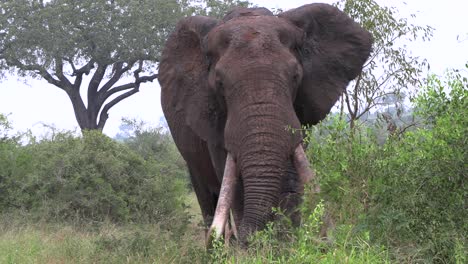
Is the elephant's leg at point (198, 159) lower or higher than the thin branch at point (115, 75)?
lower

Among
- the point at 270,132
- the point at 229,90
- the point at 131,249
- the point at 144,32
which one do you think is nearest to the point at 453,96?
the point at 270,132

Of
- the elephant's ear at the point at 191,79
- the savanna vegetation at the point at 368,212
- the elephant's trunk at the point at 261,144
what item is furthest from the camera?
the elephant's ear at the point at 191,79

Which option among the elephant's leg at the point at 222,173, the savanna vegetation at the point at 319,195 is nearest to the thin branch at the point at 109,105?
the savanna vegetation at the point at 319,195

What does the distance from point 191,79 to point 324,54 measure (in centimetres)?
120

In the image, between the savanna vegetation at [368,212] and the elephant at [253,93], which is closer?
the savanna vegetation at [368,212]

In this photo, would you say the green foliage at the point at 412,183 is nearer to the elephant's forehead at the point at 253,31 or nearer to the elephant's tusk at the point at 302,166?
the elephant's tusk at the point at 302,166

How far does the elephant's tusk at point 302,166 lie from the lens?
21.5ft

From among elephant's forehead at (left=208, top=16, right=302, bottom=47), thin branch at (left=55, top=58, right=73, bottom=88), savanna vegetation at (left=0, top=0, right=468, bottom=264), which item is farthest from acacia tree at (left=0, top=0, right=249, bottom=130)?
elephant's forehead at (left=208, top=16, right=302, bottom=47)

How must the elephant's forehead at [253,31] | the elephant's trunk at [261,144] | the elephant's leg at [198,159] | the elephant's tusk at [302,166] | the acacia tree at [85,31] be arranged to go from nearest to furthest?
the elephant's trunk at [261,144] < the elephant's tusk at [302,166] < the elephant's forehead at [253,31] < the elephant's leg at [198,159] < the acacia tree at [85,31]

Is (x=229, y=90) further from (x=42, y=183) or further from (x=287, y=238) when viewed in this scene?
(x=42, y=183)

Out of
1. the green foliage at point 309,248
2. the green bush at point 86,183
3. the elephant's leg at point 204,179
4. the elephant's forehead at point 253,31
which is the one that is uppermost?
the green bush at point 86,183

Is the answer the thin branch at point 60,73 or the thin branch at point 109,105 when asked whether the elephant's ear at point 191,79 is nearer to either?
the thin branch at point 60,73

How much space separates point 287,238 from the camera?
234 inches

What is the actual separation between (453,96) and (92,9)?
28.7 meters
